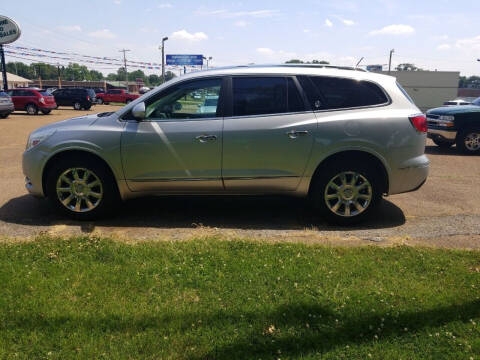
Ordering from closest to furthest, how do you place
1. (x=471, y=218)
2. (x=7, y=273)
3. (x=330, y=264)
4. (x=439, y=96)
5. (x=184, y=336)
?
(x=184, y=336) → (x=7, y=273) → (x=330, y=264) → (x=471, y=218) → (x=439, y=96)

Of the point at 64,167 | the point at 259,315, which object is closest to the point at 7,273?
the point at 64,167

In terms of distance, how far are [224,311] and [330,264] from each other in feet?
3.91

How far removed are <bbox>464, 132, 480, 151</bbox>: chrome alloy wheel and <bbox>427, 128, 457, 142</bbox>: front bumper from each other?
312mm

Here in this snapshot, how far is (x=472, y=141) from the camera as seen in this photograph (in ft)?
35.3

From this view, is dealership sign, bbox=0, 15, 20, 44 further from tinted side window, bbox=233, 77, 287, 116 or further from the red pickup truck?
tinted side window, bbox=233, 77, 287, 116

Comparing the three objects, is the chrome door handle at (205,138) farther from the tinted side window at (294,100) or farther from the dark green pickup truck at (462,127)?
the dark green pickup truck at (462,127)

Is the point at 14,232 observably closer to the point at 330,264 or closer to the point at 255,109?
the point at 255,109

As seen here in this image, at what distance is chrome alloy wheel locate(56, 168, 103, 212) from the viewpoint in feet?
16.0

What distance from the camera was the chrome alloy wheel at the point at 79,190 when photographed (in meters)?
4.87

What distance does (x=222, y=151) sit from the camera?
187 inches

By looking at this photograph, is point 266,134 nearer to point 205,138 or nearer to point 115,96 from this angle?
point 205,138

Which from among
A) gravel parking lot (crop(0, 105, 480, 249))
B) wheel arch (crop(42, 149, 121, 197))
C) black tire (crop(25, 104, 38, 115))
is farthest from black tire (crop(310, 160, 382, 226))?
black tire (crop(25, 104, 38, 115))

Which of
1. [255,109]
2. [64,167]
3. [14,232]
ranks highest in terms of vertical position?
[255,109]

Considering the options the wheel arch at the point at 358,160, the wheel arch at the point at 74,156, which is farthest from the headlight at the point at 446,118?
the wheel arch at the point at 74,156
